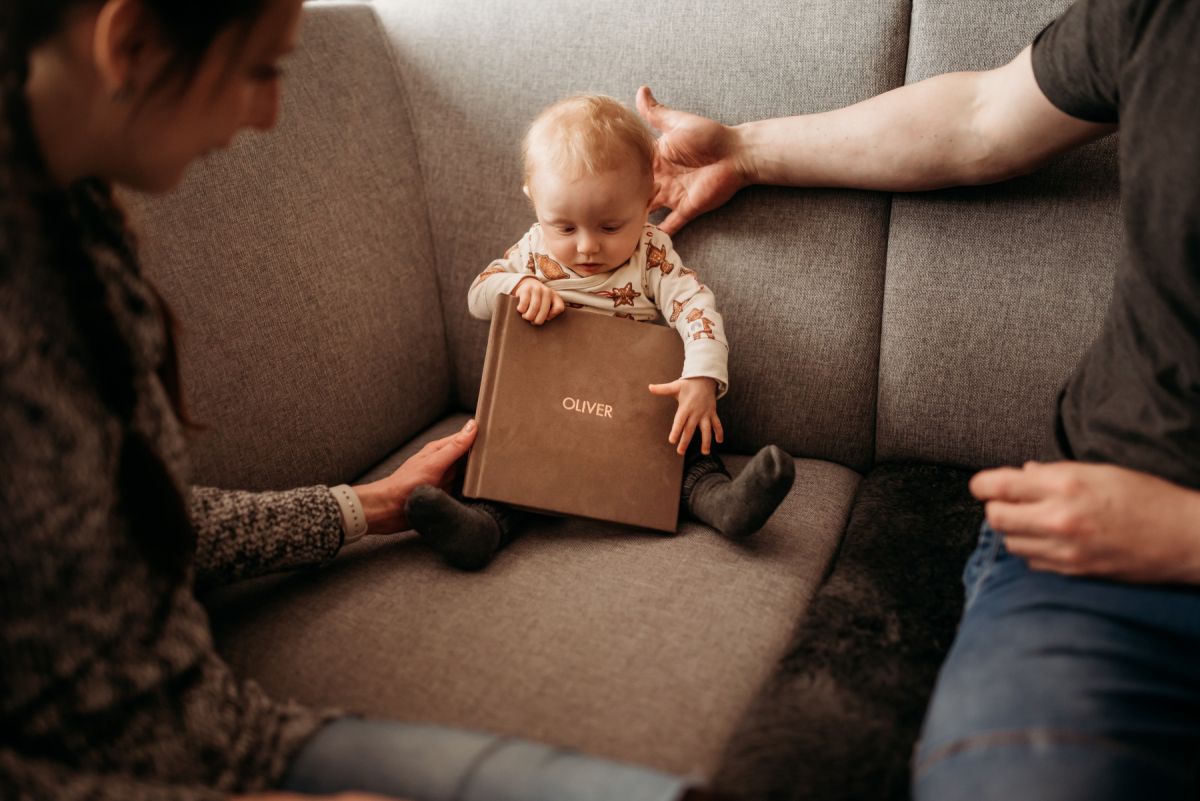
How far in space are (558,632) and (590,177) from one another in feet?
2.08

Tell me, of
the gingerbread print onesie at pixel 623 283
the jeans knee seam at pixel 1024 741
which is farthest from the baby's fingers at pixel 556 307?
the jeans knee seam at pixel 1024 741

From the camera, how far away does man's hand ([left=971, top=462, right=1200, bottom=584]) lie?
900 mm

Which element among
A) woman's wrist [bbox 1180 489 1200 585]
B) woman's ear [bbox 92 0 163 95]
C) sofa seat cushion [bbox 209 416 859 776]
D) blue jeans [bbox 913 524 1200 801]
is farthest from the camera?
sofa seat cushion [bbox 209 416 859 776]

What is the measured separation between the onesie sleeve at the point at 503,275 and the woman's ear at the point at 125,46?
0.75m

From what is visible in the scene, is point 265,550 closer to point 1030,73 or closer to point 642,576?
→ point 642,576

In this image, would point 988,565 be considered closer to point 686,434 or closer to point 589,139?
point 686,434

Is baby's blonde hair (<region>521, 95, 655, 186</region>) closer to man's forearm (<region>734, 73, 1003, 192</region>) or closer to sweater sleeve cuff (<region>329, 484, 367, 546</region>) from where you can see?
man's forearm (<region>734, 73, 1003, 192</region>)

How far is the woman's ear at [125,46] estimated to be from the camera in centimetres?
66

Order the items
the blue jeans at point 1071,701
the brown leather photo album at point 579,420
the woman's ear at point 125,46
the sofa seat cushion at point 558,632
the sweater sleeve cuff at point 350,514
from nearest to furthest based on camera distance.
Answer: the woman's ear at point 125,46 < the blue jeans at point 1071,701 < the sofa seat cushion at point 558,632 < the sweater sleeve cuff at point 350,514 < the brown leather photo album at point 579,420

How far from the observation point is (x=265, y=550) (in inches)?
43.8

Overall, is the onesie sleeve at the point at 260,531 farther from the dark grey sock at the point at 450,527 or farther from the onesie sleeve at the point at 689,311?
the onesie sleeve at the point at 689,311

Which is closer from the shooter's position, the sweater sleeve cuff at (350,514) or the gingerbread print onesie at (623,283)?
the sweater sleeve cuff at (350,514)

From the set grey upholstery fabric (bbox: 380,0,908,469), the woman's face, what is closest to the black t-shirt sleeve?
grey upholstery fabric (bbox: 380,0,908,469)

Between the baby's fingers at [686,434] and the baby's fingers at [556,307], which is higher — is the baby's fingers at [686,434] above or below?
below
